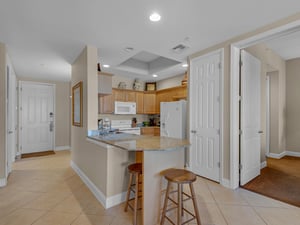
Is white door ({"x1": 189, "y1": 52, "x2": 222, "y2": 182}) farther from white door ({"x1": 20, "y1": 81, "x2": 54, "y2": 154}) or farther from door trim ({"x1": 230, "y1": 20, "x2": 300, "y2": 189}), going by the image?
white door ({"x1": 20, "y1": 81, "x2": 54, "y2": 154})

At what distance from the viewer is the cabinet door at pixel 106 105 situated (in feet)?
15.7

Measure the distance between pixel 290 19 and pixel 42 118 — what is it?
6577mm

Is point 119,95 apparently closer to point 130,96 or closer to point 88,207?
point 130,96

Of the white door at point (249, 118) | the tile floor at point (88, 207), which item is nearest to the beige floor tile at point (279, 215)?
the tile floor at point (88, 207)

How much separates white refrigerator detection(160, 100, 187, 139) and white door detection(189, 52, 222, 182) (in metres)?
0.37

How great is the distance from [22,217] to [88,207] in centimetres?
75

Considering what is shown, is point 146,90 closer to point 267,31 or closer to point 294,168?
point 267,31

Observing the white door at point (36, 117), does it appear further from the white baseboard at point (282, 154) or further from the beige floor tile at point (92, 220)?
the white baseboard at point (282, 154)

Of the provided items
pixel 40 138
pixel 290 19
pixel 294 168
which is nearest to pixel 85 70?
pixel 290 19

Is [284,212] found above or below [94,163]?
below

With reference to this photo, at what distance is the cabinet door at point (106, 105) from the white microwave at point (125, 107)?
0.48 feet

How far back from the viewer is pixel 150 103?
5562 millimetres

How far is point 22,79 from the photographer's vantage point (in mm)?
5309

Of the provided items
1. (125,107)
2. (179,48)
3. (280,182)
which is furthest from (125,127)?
(280,182)
